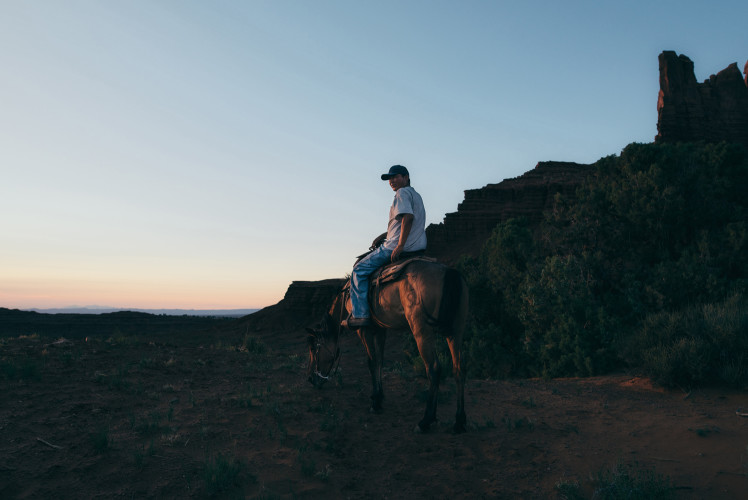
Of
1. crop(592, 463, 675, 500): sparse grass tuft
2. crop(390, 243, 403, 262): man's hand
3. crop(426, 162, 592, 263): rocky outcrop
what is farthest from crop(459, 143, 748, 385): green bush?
crop(426, 162, 592, 263): rocky outcrop

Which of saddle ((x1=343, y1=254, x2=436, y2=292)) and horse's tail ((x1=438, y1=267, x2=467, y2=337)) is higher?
saddle ((x1=343, y1=254, x2=436, y2=292))

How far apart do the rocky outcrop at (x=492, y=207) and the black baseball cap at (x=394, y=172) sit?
179 feet

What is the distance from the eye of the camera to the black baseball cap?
282 inches

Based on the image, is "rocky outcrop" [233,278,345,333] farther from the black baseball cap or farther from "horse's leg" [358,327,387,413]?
the black baseball cap

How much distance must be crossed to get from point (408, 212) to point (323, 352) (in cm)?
328

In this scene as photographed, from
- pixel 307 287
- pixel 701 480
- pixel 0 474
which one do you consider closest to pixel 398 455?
pixel 701 480

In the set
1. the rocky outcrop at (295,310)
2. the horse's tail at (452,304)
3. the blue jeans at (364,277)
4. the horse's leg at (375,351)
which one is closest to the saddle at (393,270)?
the blue jeans at (364,277)

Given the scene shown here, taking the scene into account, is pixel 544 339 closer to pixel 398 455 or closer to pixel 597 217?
pixel 597 217

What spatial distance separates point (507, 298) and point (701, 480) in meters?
12.0

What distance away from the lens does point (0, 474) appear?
4914 millimetres

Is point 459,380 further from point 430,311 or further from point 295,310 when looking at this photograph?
point 295,310

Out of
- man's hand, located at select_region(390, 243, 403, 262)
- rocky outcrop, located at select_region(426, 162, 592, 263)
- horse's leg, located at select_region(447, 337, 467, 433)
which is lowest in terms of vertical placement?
horse's leg, located at select_region(447, 337, 467, 433)

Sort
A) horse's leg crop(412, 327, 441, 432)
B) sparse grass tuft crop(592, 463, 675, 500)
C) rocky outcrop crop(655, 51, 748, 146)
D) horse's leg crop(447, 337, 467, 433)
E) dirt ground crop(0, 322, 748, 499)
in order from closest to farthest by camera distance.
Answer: sparse grass tuft crop(592, 463, 675, 500) < dirt ground crop(0, 322, 748, 499) < horse's leg crop(412, 327, 441, 432) < horse's leg crop(447, 337, 467, 433) < rocky outcrop crop(655, 51, 748, 146)

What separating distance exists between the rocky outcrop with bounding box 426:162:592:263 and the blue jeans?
54.4 metres
